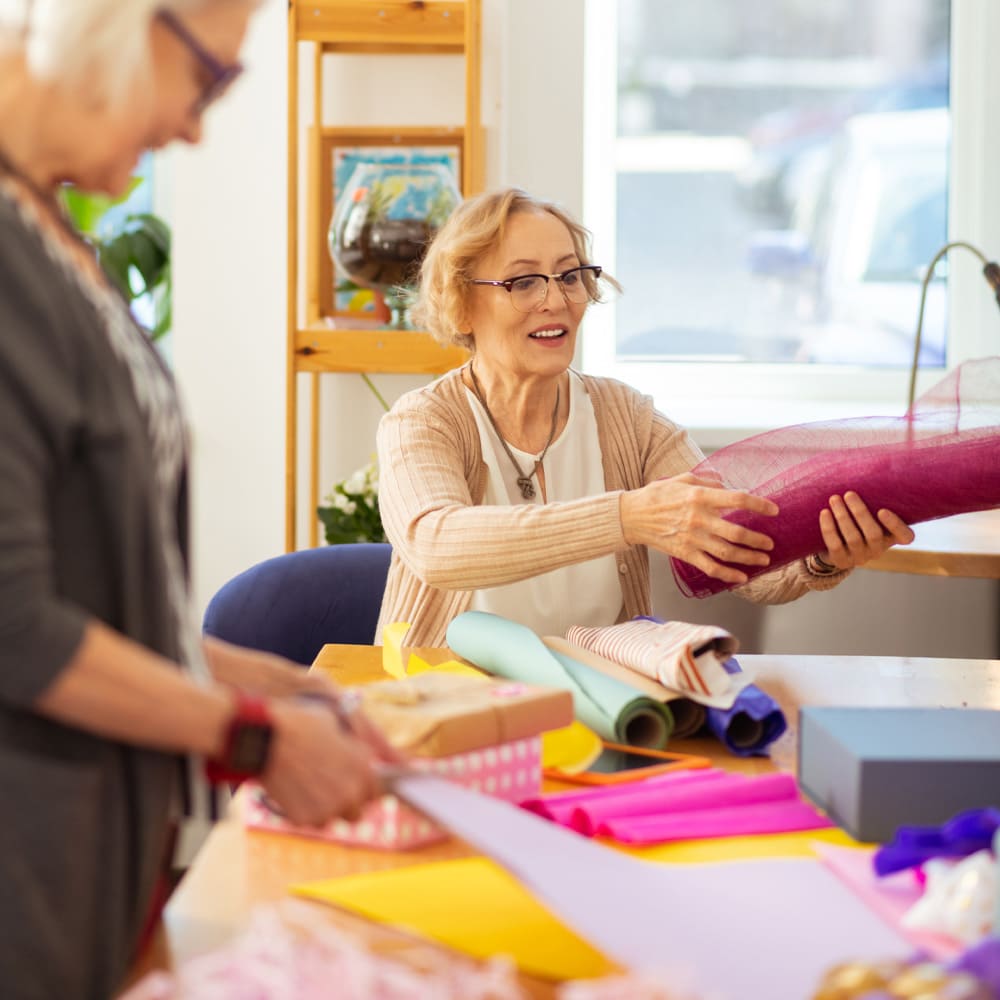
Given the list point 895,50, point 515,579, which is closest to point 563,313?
point 515,579

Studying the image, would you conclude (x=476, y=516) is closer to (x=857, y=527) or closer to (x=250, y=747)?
(x=857, y=527)

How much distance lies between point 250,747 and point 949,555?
69.7 inches

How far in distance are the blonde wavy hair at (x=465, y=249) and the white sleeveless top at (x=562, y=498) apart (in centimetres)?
14

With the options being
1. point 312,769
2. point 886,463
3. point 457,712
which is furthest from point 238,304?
point 312,769

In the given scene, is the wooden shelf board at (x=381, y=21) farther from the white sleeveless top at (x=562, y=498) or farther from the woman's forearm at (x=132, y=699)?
the woman's forearm at (x=132, y=699)

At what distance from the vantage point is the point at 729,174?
376cm

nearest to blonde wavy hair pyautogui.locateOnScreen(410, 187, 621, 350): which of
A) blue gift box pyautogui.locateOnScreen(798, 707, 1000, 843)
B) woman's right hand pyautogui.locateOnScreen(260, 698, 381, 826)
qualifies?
blue gift box pyautogui.locateOnScreen(798, 707, 1000, 843)

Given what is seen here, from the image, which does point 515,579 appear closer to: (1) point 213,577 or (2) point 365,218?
(2) point 365,218

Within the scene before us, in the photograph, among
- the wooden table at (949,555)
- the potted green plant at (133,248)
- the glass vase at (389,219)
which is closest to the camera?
the wooden table at (949,555)

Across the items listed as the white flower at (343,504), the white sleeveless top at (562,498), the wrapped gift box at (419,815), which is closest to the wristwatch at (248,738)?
the wrapped gift box at (419,815)

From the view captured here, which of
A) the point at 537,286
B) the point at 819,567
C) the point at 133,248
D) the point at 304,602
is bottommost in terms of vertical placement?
the point at 304,602

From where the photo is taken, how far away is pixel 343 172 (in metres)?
3.12

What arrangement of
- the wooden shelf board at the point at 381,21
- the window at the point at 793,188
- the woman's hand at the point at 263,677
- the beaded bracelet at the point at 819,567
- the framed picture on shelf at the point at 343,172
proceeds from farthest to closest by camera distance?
the window at the point at 793,188 < the framed picture on shelf at the point at 343,172 < the wooden shelf board at the point at 381,21 < the beaded bracelet at the point at 819,567 < the woman's hand at the point at 263,677

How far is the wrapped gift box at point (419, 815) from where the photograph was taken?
104 cm
